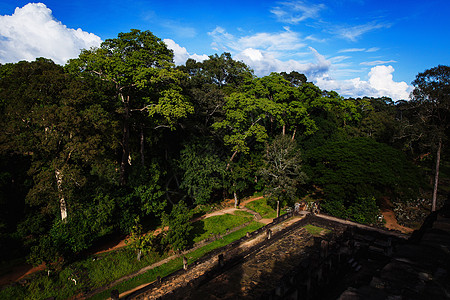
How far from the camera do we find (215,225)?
20891 millimetres

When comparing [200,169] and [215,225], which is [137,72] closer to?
[200,169]

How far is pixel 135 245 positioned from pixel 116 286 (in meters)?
2.59

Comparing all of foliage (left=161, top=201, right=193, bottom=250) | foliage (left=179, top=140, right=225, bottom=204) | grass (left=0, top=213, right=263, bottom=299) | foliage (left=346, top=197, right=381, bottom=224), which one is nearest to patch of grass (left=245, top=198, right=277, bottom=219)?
foliage (left=179, top=140, right=225, bottom=204)

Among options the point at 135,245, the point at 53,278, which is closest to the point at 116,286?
the point at 135,245

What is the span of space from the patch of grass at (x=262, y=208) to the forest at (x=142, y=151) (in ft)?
6.00

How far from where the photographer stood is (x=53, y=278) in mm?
13281

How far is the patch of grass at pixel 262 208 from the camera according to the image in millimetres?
23395

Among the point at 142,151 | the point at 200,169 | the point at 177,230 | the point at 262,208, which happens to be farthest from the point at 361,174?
the point at 142,151

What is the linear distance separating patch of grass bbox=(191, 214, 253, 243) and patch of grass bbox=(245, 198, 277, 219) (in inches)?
64.5

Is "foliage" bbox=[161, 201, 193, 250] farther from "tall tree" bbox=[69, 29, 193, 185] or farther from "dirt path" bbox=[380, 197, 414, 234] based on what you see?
"dirt path" bbox=[380, 197, 414, 234]

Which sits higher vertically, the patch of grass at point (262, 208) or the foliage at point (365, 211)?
the foliage at point (365, 211)

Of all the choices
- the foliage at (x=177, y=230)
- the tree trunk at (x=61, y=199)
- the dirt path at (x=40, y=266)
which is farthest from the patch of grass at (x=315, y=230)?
the tree trunk at (x=61, y=199)

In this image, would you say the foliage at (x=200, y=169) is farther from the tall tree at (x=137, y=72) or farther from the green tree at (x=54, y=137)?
the green tree at (x=54, y=137)

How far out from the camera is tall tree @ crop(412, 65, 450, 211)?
19531mm
